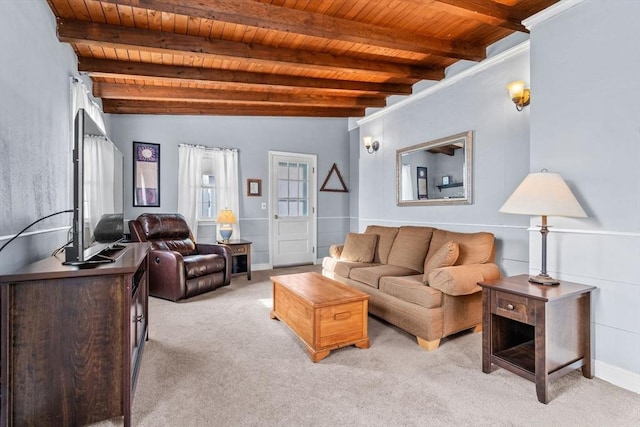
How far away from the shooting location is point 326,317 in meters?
2.40

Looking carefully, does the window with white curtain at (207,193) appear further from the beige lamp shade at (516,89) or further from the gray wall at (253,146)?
the beige lamp shade at (516,89)

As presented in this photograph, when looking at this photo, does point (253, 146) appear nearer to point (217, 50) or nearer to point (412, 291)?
point (217, 50)

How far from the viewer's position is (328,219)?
20.8 ft

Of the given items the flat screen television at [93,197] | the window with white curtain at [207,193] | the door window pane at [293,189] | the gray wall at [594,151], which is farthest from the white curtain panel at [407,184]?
the flat screen television at [93,197]

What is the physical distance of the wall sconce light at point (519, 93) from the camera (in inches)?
111

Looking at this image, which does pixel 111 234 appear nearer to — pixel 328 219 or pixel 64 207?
pixel 64 207

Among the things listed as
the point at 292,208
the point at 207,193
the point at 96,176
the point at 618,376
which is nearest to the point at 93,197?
the point at 96,176

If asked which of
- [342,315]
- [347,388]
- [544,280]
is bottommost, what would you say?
[347,388]

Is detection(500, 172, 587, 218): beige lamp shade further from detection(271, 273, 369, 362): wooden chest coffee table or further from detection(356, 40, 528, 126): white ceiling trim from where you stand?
detection(356, 40, 528, 126): white ceiling trim

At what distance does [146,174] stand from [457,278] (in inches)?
174

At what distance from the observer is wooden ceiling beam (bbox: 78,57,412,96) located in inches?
128

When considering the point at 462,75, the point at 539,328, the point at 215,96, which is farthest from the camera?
the point at 215,96

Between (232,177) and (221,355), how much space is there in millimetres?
3428

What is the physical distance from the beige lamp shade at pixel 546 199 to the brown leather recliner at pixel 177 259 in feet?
10.9
